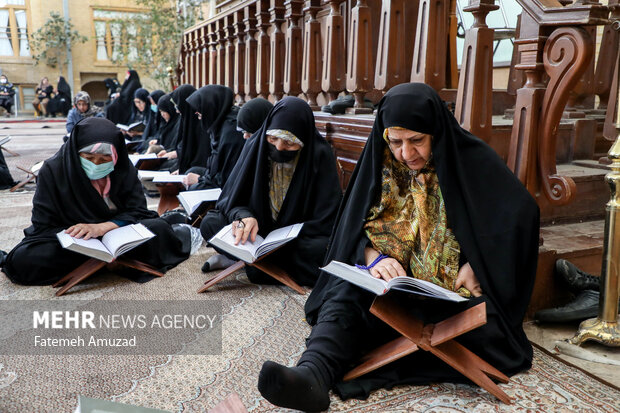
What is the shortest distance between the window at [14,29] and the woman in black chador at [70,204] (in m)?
20.4

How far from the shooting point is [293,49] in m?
4.27

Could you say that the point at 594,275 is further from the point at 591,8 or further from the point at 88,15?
the point at 88,15

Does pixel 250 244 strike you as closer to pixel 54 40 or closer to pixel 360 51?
pixel 360 51

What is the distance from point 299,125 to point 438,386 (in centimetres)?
148

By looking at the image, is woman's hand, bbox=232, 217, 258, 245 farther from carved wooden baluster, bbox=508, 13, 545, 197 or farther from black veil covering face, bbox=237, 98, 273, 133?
carved wooden baluster, bbox=508, 13, 545, 197

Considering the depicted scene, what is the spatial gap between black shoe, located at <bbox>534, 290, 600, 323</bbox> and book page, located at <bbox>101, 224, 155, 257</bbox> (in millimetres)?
1980

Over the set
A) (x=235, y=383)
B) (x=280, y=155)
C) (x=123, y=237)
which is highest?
(x=280, y=155)

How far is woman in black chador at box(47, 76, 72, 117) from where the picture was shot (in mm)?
18844

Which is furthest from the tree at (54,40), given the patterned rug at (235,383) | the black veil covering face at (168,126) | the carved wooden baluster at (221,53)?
the patterned rug at (235,383)

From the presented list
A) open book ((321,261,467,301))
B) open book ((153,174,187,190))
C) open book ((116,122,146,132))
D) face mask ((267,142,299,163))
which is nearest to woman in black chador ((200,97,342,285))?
face mask ((267,142,299,163))

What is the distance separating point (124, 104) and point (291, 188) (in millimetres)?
6740

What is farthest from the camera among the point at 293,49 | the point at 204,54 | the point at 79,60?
the point at 79,60

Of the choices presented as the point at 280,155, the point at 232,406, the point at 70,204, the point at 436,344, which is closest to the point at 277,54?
the point at 280,155

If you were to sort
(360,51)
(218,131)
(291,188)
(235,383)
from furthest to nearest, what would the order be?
(218,131)
(360,51)
(291,188)
(235,383)
